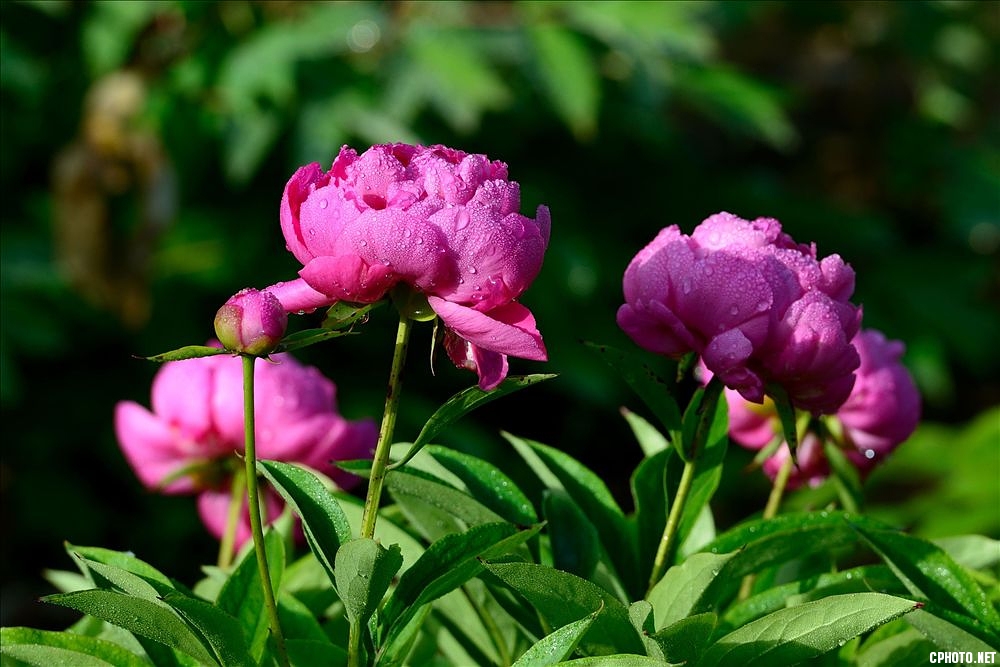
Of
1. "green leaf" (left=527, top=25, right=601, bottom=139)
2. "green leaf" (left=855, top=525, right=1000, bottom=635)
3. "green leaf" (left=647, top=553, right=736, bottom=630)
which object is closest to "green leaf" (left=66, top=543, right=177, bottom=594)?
"green leaf" (left=647, top=553, right=736, bottom=630)

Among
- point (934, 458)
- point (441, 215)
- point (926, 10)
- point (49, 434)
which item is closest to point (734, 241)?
point (441, 215)

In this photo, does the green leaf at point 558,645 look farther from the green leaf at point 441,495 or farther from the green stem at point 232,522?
the green stem at point 232,522

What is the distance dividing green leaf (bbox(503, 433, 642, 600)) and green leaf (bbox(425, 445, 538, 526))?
3 cm

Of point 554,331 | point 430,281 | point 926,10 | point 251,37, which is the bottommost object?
point 430,281

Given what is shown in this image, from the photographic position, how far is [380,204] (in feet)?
1.79

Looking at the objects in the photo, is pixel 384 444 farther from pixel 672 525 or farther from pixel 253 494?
pixel 672 525

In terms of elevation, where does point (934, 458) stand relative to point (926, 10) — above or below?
below

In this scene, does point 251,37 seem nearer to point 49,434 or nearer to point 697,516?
point 49,434

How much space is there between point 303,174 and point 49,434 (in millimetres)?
1957

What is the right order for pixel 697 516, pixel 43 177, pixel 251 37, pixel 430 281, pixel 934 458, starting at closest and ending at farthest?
pixel 430 281, pixel 697 516, pixel 934 458, pixel 251 37, pixel 43 177

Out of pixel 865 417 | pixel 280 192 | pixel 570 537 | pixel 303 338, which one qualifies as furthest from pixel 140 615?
pixel 280 192

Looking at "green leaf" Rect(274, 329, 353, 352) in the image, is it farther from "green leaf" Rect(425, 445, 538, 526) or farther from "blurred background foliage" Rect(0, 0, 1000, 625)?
"blurred background foliage" Rect(0, 0, 1000, 625)

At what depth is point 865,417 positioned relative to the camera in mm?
765

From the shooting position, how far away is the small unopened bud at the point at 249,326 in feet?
1.70
